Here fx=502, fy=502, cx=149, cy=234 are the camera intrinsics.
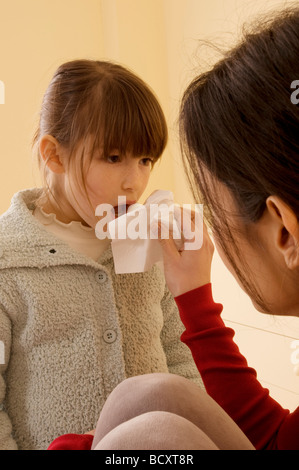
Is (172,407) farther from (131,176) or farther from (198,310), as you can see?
(131,176)

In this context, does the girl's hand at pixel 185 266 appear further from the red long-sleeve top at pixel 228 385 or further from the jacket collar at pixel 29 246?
the jacket collar at pixel 29 246

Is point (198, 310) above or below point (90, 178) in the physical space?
below

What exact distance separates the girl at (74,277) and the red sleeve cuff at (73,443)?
129mm

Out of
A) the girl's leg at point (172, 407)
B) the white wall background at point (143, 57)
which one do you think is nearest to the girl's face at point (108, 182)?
the girl's leg at point (172, 407)

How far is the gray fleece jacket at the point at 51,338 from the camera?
0.76m

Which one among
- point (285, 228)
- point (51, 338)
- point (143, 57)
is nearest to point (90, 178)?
point (51, 338)

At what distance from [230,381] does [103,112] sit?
1.44 ft

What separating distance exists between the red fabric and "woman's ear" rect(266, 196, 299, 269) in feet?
0.67

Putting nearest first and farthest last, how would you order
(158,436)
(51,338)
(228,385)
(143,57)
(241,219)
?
(158,436) → (241,219) → (228,385) → (51,338) → (143,57)

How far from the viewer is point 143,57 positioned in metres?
→ 1.88

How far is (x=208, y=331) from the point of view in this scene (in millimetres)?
701

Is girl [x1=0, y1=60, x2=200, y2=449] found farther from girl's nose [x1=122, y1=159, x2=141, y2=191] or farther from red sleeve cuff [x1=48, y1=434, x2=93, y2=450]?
red sleeve cuff [x1=48, y1=434, x2=93, y2=450]

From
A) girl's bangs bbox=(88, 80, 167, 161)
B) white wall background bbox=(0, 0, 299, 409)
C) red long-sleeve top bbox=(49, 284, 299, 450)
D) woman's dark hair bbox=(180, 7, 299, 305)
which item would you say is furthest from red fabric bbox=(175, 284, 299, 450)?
white wall background bbox=(0, 0, 299, 409)

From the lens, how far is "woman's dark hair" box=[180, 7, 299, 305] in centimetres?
50
